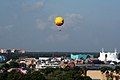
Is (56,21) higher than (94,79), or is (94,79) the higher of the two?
(56,21)

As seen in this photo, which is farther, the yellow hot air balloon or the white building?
the white building

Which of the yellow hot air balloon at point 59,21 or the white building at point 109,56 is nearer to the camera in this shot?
the yellow hot air balloon at point 59,21

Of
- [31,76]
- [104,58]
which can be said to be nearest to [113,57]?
[104,58]

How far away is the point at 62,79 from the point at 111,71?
12272mm

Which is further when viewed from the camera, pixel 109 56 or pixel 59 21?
pixel 109 56

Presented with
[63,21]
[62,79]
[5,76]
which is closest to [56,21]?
[63,21]

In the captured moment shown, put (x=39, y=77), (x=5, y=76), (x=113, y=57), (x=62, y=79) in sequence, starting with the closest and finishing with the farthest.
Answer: (x=62, y=79) → (x=39, y=77) → (x=5, y=76) → (x=113, y=57)

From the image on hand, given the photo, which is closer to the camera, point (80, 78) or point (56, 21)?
point (56, 21)

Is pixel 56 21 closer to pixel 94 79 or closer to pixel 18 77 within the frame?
pixel 18 77

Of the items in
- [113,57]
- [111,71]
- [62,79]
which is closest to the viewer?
[62,79]

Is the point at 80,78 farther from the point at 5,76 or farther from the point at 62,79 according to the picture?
the point at 5,76

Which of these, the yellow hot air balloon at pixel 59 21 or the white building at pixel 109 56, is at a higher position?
the yellow hot air balloon at pixel 59 21

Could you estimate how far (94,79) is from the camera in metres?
40.9

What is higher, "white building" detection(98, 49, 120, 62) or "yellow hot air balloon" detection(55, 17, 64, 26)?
"yellow hot air balloon" detection(55, 17, 64, 26)
